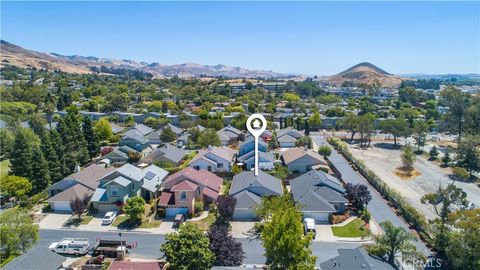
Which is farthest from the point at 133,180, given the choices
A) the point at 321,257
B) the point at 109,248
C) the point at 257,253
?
the point at 321,257

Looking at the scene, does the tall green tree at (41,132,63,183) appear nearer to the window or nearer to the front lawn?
the window

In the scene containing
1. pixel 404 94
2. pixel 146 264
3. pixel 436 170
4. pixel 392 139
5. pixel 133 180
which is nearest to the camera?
pixel 146 264

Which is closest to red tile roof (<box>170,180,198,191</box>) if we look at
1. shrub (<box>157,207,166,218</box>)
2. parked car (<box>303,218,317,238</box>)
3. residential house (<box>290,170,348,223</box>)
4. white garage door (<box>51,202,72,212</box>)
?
shrub (<box>157,207,166,218</box>)

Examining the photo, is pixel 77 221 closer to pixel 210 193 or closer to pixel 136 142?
pixel 210 193

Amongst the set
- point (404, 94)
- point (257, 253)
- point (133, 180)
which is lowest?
point (257, 253)

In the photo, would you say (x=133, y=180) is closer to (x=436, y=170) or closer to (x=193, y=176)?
(x=193, y=176)

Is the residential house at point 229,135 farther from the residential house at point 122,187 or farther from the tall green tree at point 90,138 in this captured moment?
the residential house at point 122,187

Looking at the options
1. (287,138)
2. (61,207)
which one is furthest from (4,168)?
(287,138)
